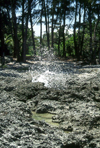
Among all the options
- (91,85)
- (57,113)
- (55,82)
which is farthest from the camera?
(55,82)

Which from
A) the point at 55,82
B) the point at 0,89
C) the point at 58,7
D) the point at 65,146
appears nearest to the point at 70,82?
the point at 55,82

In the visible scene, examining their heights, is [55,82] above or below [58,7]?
below

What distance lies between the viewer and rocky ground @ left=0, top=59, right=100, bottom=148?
5038mm

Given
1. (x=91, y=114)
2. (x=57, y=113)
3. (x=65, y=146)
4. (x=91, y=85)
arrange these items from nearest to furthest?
(x=65, y=146), (x=91, y=114), (x=57, y=113), (x=91, y=85)

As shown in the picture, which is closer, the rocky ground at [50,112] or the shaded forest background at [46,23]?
the rocky ground at [50,112]

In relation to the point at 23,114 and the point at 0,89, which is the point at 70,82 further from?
the point at 23,114

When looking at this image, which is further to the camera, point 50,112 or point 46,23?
point 46,23

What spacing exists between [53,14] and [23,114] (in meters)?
30.3

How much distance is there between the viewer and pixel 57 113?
7.37m

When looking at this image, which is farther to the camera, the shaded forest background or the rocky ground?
the shaded forest background

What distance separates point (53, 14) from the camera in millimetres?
35562

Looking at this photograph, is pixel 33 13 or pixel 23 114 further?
pixel 33 13

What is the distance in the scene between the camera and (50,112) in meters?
7.66

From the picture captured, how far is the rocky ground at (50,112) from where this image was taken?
5.04 metres
